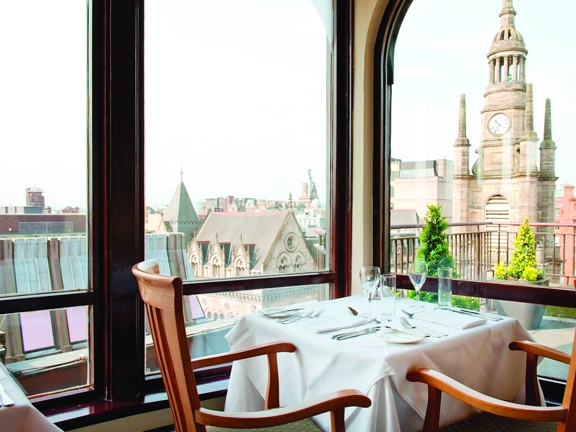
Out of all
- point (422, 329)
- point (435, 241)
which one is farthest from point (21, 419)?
point (435, 241)

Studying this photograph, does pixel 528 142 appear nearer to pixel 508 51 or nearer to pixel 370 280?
pixel 508 51

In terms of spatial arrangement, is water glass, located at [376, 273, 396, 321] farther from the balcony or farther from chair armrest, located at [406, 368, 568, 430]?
the balcony

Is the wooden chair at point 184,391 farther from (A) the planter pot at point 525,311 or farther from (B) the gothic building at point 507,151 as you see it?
(B) the gothic building at point 507,151

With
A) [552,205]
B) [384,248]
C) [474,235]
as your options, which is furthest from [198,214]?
[552,205]

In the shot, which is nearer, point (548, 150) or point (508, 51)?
point (548, 150)

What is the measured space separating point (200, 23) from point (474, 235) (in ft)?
6.58

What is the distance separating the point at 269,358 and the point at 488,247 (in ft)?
5.42

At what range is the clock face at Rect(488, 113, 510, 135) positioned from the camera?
2567 mm

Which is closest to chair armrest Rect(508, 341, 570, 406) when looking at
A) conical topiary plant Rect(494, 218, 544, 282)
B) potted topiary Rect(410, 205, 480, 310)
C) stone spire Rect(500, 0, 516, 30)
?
conical topiary plant Rect(494, 218, 544, 282)

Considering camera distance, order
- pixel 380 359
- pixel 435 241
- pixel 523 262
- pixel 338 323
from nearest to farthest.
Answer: pixel 380 359
pixel 338 323
pixel 523 262
pixel 435 241

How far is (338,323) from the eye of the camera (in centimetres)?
179

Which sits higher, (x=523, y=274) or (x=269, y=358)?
(x=523, y=274)

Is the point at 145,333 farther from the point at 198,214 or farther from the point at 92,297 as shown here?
the point at 198,214

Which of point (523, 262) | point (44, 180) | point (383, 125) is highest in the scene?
point (383, 125)
